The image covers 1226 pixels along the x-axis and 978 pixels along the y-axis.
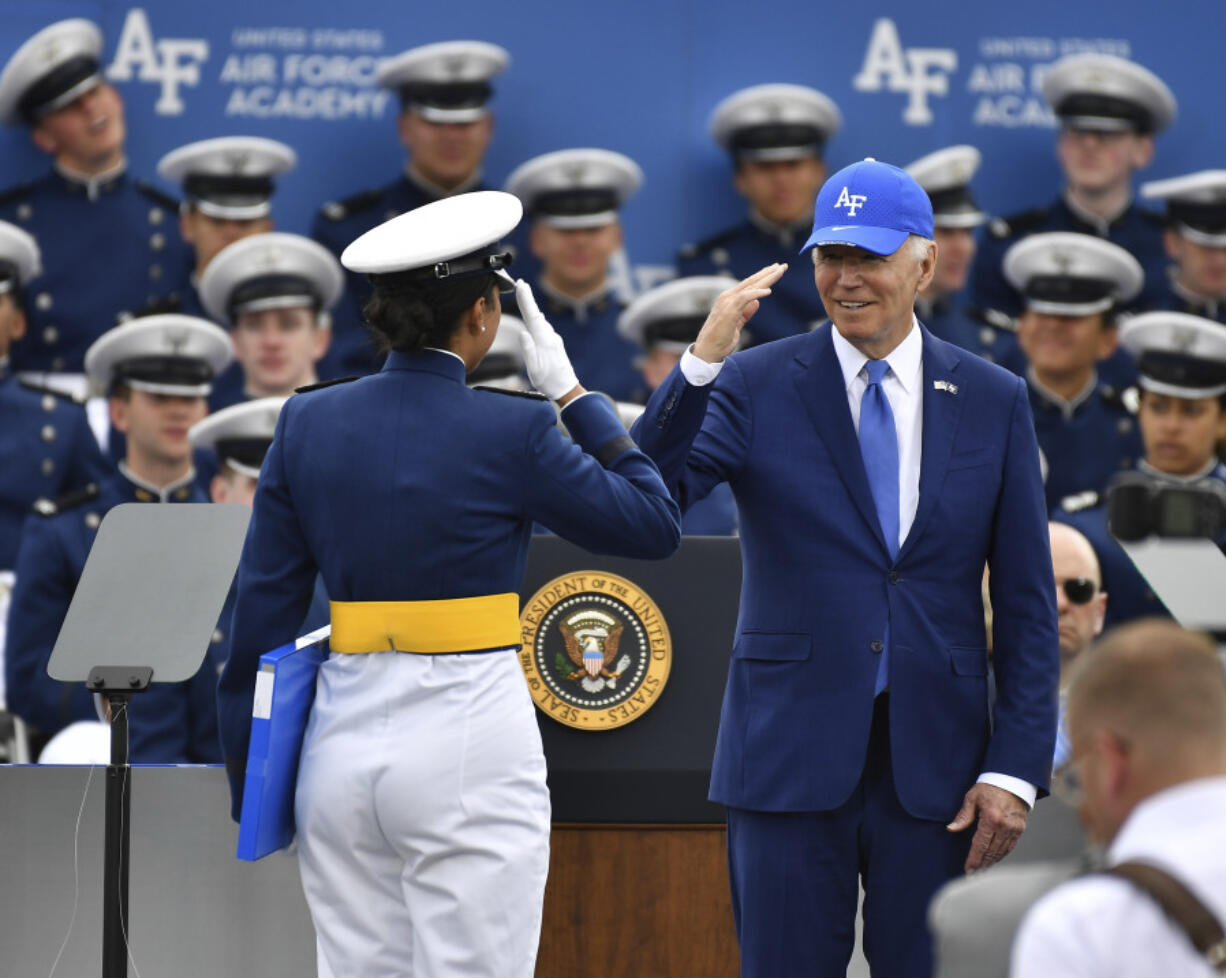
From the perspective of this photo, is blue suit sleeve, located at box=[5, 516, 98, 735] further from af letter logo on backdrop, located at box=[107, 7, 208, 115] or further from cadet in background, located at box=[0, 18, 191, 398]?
af letter logo on backdrop, located at box=[107, 7, 208, 115]

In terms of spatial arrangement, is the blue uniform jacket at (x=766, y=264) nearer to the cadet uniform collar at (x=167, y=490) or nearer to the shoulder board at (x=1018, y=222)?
the shoulder board at (x=1018, y=222)

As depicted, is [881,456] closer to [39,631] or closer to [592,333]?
[592,333]

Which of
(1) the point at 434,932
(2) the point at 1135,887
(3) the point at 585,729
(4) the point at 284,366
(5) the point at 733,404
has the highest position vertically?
(2) the point at 1135,887

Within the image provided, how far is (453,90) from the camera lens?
16.1 ft

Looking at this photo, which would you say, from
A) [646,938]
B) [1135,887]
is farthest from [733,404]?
[1135,887]

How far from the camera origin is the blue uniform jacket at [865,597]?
2271 millimetres

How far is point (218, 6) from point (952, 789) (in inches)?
137

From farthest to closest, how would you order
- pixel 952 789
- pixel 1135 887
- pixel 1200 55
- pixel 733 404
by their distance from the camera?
1. pixel 1200 55
2. pixel 733 404
3. pixel 952 789
4. pixel 1135 887

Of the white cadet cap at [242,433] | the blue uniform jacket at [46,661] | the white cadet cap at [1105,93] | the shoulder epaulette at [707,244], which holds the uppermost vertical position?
the white cadet cap at [1105,93]

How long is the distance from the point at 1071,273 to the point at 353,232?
2.10m

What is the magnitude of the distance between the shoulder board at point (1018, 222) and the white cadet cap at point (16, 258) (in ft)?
8.85

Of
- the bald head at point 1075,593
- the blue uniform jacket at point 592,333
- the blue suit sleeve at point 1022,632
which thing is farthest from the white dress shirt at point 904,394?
the blue uniform jacket at point 592,333

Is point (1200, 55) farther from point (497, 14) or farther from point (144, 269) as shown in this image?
point (144, 269)

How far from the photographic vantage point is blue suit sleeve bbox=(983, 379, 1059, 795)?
227cm
